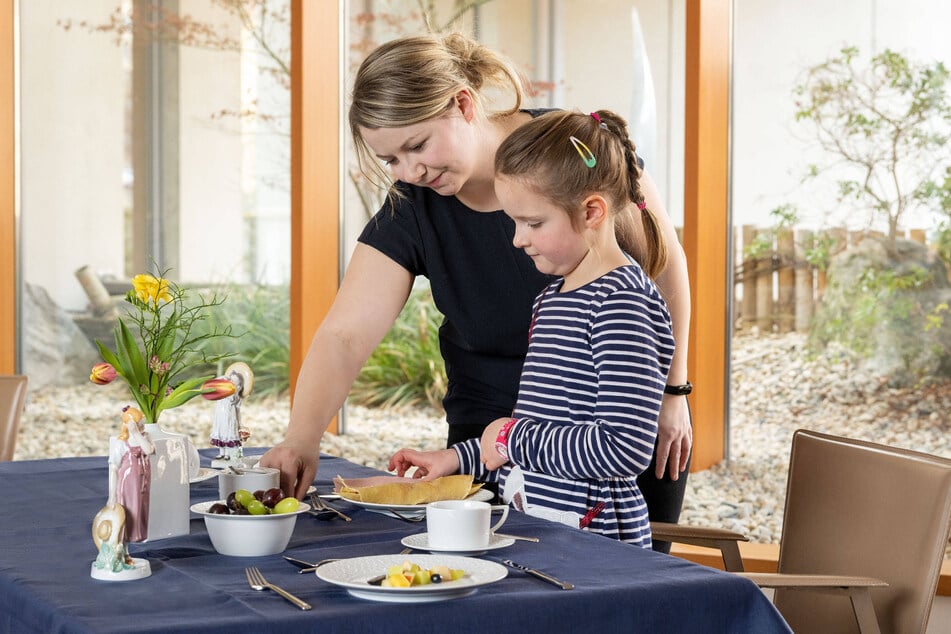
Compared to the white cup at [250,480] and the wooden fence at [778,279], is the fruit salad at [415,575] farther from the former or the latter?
the wooden fence at [778,279]

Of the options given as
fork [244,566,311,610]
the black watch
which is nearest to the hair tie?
the black watch

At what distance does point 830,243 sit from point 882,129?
1.48ft

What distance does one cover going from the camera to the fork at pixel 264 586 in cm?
112

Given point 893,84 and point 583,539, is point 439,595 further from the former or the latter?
point 893,84

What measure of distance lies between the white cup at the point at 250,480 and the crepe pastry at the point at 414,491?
0.32 ft

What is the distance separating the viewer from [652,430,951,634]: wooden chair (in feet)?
5.61

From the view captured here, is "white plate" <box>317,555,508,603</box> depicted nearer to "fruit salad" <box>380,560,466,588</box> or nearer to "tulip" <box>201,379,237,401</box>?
"fruit salad" <box>380,560,466,588</box>

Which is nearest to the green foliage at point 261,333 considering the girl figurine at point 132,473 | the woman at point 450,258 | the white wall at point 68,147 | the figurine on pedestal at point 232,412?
the white wall at point 68,147

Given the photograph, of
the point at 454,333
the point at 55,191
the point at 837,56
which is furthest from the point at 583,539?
the point at 55,191

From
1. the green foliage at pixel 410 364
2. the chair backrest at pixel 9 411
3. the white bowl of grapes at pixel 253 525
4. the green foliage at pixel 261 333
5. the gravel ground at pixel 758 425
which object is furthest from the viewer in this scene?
the green foliage at pixel 261 333

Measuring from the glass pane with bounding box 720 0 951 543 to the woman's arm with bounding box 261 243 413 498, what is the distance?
2290 millimetres

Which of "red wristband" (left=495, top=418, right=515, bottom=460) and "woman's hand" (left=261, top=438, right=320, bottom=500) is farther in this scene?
"woman's hand" (left=261, top=438, right=320, bottom=500)

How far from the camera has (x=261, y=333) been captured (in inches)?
205

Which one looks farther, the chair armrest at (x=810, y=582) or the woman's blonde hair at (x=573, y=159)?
the woman's blonde hair at (x=573, y=159)
